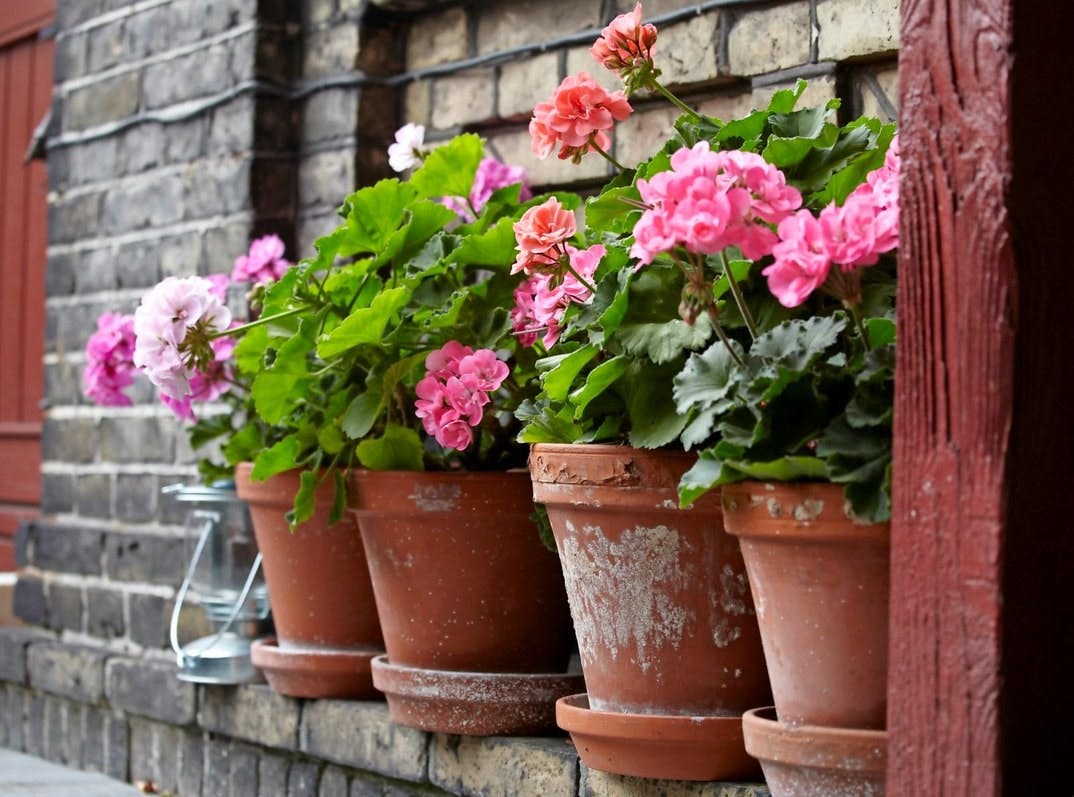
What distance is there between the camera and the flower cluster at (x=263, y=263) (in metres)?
2.72

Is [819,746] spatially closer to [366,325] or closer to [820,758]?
[820,758]

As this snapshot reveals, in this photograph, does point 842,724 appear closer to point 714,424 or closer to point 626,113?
point 714,424

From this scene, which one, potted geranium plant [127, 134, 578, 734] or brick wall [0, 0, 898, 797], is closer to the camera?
potted geranium plant [127, 134, 578, 734]

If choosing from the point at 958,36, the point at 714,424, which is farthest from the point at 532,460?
the point at 958,36

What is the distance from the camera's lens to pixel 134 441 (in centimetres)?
325

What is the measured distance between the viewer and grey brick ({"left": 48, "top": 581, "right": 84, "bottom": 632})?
3.42m

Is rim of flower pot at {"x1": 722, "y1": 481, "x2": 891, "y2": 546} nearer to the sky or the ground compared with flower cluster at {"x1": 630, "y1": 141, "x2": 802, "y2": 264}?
nearer to the ground

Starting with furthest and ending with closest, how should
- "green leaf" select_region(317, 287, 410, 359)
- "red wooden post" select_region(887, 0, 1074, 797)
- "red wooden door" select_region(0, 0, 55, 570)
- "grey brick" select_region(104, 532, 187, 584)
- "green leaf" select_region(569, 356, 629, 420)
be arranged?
1. "red wooden door" select_region(0, 0, 55, 570)
2. "grey brick" select_region(104, 532, 187, 584)
3. "green leaf" select_region(317, 287, 410, 359)
4. "green leaf" select_region(569, 356, 629, 420)
5. "red wooden post" select_region(887, 0, 1074, 797)

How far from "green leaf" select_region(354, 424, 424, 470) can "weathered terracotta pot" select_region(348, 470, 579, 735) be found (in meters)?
0.03

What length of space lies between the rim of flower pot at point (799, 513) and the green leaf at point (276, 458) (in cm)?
94

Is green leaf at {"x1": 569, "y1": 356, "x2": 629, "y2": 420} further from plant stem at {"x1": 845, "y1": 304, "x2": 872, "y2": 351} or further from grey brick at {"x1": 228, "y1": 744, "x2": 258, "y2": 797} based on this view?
grey brick at {"x1": 228, "y1": 744, "x2": 258, "y2": 797}

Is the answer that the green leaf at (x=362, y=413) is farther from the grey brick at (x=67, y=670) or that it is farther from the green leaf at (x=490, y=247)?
the grey brick at (x=67, y=670)

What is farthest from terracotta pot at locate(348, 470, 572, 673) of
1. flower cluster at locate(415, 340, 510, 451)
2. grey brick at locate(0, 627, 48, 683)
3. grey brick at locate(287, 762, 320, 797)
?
grey brick at locate(0, 627, 48, 683)

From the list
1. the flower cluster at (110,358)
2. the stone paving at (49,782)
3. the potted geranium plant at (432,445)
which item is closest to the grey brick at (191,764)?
the stone paving at (49,782)
